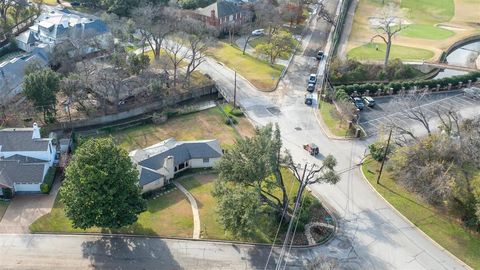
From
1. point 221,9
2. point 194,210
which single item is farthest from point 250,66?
point 194,210

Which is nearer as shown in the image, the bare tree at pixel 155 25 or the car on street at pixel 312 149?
the car on street at pixel 312 149

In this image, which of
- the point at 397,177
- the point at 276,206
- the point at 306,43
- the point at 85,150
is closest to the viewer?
the point at 85,150

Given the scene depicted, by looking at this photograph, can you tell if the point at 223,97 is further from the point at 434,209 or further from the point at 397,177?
the point at 434,209

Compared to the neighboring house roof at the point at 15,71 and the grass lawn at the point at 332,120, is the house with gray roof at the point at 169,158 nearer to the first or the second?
the grass lawn at the point at 332,120

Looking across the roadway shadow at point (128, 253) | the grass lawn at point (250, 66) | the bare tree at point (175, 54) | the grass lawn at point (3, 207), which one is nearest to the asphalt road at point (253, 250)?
the roadway shadow at point (128, 253)

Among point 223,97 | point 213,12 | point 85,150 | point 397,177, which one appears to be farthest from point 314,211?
point 213,12

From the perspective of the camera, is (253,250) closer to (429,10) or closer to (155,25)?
(155,25)

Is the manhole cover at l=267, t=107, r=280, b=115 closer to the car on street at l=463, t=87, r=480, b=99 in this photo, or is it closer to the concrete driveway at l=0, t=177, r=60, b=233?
the concrete driveway at l=0, t=177, r=60, b=233
